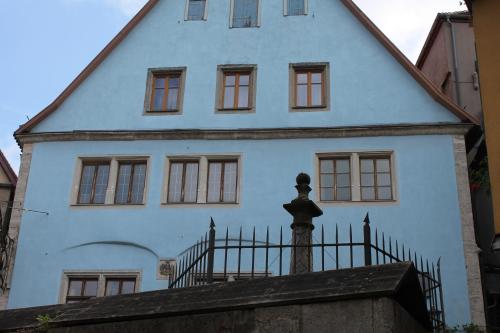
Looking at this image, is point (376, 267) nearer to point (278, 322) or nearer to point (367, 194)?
point (278, 322)

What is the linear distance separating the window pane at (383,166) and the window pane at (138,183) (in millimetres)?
5525

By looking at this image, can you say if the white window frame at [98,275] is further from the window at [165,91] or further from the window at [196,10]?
the window at [196,10]

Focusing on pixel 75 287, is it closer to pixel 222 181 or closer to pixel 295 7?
pixel 222 181

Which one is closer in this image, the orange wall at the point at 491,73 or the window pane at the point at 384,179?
the orange wall at the point at 491,73

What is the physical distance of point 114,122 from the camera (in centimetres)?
1798

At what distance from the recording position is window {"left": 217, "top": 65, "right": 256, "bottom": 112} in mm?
17891

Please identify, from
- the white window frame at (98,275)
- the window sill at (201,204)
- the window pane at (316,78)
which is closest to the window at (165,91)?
the window sill at (201,204)

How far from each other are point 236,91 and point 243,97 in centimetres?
25

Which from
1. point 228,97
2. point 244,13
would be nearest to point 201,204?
point 228,97

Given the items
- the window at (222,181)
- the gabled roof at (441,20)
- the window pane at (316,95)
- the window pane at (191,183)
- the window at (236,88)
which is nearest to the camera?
the window at (222,181)

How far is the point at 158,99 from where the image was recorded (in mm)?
18297

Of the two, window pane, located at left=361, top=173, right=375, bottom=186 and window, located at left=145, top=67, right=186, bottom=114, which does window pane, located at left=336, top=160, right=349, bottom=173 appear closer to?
window pane, located at left=361, top=173, right=375, bottom=186

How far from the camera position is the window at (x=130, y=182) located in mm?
17094

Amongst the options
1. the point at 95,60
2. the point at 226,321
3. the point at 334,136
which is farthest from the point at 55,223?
the point at 226,321
